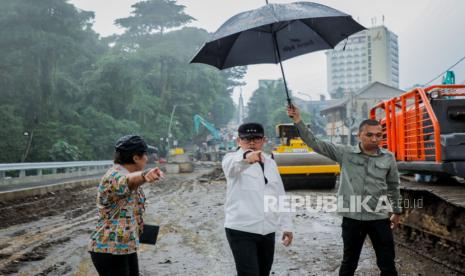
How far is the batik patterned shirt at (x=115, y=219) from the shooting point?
3078mm

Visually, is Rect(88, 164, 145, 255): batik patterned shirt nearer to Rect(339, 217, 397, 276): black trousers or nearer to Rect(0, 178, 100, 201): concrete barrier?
Rect(339, 217, 397, 276): black trousers

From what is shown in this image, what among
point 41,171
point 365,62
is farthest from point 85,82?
point 365,62

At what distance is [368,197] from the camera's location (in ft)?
12.7

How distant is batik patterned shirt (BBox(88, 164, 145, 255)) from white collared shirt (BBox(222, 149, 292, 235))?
727 millimetres

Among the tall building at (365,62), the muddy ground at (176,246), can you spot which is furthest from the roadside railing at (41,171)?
the tall building at (365,62)

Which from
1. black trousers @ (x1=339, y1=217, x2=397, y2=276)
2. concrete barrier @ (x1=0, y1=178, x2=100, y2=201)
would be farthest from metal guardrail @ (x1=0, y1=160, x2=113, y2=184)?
black trousers @ (x1=339, y1=217, x2=397, y2=276)

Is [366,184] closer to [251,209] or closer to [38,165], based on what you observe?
[251,209]

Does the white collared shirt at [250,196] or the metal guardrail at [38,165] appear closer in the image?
the white collared shirt at [250,196]

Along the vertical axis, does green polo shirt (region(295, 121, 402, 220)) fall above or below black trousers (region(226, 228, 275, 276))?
above

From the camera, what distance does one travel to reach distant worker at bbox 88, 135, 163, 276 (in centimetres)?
308

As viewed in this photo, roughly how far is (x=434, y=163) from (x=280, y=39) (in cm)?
237

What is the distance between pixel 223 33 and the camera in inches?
165

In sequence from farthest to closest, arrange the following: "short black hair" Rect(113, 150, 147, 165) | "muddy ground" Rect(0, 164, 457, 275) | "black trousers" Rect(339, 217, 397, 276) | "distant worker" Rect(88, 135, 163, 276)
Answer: "muddy ground" Rect(0, 164, 457, 275) → "black trousers" Rect(339, 217, 397, 276) → "short black hair" Rect(113, 150, 147, 165) → "distant worker" Rect(88, 135, 163, 276)

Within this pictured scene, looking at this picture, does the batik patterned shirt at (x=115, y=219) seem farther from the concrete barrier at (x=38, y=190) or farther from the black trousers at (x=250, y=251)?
the concrete barrier at (x=38, y=190)
